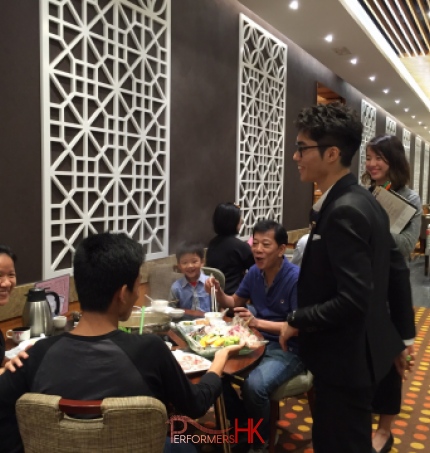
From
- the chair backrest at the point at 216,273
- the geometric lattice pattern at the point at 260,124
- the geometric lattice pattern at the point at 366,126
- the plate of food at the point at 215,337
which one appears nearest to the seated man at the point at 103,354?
the plate of food at the point at 215,337

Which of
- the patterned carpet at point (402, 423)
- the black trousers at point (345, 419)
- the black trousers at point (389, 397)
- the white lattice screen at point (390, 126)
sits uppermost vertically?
the white lattice screen at point (390, 126)

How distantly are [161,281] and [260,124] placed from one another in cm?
271

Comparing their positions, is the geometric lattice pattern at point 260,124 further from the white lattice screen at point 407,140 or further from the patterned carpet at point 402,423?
the white lattice screen at point 407,140

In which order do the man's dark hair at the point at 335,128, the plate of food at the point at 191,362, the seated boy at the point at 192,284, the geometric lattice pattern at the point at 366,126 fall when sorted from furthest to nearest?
the geometric lattice pattern at the point at 366,126
the seated boy at the point at 192,284
the plate of food at the point at 191,362
the man's dark hair at the point at 335,128

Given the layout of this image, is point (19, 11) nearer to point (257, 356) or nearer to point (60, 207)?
point (60, 207)

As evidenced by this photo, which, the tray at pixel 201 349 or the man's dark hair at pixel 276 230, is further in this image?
the man's dark hair at pixel 276 230

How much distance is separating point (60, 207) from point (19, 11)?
1.15 metres

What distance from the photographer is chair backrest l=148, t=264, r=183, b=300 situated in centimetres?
349

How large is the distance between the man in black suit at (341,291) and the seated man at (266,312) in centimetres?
62

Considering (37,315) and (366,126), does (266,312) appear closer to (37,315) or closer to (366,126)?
(37,315)

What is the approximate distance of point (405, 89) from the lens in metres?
8.81

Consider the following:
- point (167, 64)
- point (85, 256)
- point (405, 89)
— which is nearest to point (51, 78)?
point (167, 64)

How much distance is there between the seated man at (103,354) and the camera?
3.64 feet

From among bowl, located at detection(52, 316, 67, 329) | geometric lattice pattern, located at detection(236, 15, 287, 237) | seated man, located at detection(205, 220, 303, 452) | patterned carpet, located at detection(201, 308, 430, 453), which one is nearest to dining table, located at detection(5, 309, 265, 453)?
bowl, located at detection(52, 316, 67, 329)
